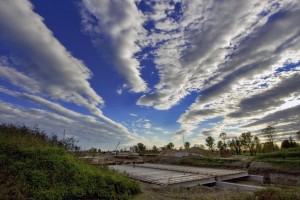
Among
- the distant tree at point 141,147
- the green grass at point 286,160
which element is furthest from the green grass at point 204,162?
the distant tree at point 141,147

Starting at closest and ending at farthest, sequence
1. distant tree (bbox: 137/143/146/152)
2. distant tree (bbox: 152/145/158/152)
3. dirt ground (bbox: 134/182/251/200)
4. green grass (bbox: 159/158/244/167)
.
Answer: dirt ground (bbox: 134/182/251/200)
green grass (bbox: 159/158/244/167)
distant tree (bbox: 152/145/158/152)
distant tree (bbox: 137/143/146/152)

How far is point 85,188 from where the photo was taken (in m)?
9.98

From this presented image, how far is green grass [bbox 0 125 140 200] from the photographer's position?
9000 mm

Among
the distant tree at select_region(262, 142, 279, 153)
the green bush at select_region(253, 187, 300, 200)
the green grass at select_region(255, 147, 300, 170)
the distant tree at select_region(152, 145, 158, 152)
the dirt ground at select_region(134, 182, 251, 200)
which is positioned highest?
the distant tree at select_region(152, 145, 158, 152)

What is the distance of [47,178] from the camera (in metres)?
9.74

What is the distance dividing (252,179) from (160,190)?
11447 mm

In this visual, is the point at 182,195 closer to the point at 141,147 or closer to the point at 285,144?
the point at 285,144

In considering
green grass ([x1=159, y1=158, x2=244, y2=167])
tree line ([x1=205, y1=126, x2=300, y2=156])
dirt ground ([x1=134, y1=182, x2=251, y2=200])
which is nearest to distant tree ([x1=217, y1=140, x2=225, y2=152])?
tree line ([x1=205, y1=126, x2=300, y2=156])

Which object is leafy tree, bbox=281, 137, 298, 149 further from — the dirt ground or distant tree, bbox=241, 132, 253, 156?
the dirt ground

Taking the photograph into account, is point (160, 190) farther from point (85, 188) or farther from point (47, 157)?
point (47, 157)

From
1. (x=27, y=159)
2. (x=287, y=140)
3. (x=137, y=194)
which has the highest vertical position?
(x=287, y=140)

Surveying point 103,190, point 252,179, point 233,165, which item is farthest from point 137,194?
point 233,165

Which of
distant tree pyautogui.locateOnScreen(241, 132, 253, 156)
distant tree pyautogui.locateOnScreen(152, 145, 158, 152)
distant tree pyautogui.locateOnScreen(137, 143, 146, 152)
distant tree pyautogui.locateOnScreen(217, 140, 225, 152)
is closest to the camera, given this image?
distant tree pyautogui.locateOnScreen(241, 132, 253, 156)

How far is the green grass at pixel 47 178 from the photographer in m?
9.00
